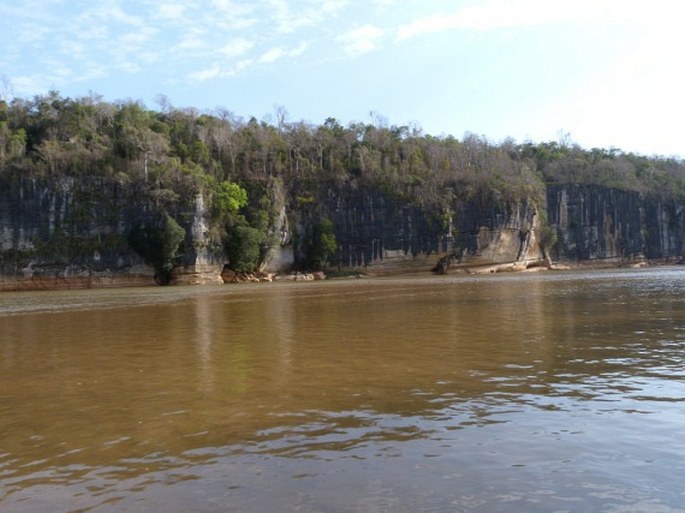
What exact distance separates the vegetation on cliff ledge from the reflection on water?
45747 mm

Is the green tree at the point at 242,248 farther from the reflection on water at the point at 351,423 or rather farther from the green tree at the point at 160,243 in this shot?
the reflection on water at the point at 351,423

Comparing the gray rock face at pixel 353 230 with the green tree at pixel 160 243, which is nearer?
the gray rock face at pixel 353 230

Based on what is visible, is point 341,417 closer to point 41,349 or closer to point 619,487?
point 619,487

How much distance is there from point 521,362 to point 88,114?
66.3 meters

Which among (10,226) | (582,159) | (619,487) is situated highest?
(582,159)

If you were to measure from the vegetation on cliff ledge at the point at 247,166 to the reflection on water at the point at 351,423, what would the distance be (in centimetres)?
4575

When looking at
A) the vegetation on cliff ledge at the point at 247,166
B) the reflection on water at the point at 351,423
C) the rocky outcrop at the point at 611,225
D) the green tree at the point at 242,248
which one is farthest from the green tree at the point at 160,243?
the rocky outcrop at the point at 611,225

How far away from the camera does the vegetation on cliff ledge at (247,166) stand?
184ft

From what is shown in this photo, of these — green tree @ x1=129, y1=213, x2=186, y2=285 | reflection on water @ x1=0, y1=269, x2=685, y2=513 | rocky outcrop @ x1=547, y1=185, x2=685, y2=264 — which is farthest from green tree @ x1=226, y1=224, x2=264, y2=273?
reflection on water @ x1=0, y1=269, x2=685, y2=513

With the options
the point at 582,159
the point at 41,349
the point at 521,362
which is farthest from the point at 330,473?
the point at 582,159

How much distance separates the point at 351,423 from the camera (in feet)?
19.7

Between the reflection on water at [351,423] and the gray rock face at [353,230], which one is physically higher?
the gray rock face at [353,230]

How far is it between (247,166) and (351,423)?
6599cm

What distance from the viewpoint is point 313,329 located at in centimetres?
1469
